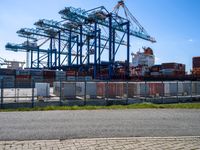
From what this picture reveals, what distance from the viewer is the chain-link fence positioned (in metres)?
16.1

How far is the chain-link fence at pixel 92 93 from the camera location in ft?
52.7

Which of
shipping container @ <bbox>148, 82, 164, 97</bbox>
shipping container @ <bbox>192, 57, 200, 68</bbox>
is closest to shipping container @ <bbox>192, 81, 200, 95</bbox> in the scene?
shipping container @ <bbox>148, 82, 164, 97</bbox>

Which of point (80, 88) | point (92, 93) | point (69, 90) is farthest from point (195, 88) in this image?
point (69, 90)

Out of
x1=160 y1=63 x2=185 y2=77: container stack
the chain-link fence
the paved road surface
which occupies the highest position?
x1=160 y1=63 x2=185 y2=77: container stack

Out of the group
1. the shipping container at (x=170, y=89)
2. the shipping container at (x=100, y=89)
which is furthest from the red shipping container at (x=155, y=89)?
the shipping container at (x=100, y=89)

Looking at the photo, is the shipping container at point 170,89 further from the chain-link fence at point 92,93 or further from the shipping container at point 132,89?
the shipping container at point 132,89

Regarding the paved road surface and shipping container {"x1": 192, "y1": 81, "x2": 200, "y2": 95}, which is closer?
the paved road surface

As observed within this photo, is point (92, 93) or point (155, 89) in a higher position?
point (155, 89)

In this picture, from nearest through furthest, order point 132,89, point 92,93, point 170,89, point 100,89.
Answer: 1. point 92,93
2. point 100,89
3. point 132,89
4. point 170,89

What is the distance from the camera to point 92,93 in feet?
62.0

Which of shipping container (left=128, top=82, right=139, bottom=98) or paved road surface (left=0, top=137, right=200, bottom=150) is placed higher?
shipping container (left=128, top=82, right=139, bottom=98)

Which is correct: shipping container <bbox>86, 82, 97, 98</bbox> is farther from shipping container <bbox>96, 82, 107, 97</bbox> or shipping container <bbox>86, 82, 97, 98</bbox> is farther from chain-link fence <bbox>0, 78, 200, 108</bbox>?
shipping container <bbox>96, 82, 107, 97</bbox>

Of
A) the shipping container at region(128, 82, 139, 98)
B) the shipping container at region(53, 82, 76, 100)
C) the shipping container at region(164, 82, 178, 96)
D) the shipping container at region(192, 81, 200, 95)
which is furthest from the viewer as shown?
the shipping container at region(192, 81, 200, 95)

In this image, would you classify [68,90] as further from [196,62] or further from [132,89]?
[196,62]
